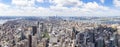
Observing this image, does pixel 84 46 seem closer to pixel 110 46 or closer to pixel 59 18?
pixel 110 46

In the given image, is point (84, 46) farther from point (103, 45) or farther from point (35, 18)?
point (35, 18)

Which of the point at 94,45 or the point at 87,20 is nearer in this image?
the point at 94,45

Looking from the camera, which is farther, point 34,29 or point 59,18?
point 59,18

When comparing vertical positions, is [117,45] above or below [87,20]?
above

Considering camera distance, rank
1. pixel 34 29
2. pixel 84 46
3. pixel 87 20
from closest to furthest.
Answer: pixel 84 46, pixel 34 29, pixel 87 20

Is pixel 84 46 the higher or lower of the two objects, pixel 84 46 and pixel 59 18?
the higher

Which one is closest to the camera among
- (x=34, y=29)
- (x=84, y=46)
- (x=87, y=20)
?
(x=84, y=46)

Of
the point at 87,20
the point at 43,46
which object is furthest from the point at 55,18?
the point at 43,46

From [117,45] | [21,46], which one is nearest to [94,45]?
[117,45]

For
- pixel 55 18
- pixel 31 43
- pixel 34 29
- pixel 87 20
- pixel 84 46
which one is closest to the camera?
pixel 84 46
